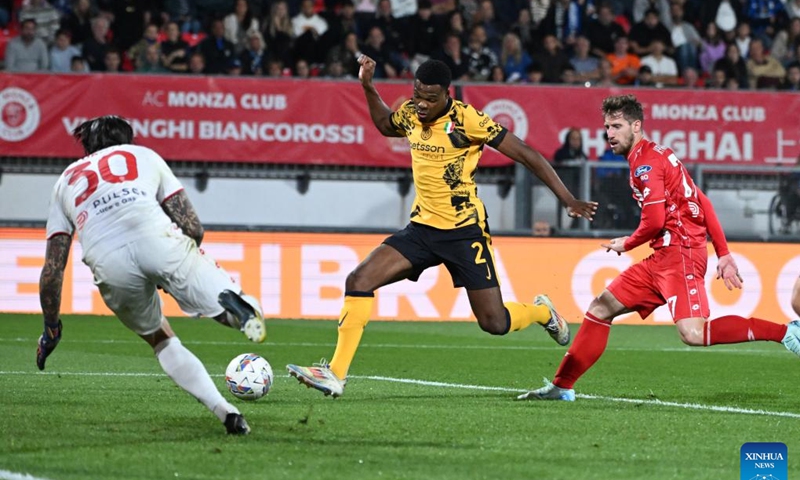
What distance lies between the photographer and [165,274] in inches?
265

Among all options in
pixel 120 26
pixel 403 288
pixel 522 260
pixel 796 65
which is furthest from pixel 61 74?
pixel 796 65

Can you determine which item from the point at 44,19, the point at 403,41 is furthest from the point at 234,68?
the point at 44,19

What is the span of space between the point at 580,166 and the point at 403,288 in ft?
9.28

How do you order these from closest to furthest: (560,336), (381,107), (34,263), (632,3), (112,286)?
1. (112,286)
2. (381,107)
3. (560,336)
4. (34,263)
5. (632,3)

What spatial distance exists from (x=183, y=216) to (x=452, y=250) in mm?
2433

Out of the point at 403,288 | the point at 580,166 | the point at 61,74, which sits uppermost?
the point at 61,74

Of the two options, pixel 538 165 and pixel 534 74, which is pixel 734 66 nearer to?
pixel 534 74

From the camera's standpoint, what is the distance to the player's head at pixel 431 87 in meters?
8.54

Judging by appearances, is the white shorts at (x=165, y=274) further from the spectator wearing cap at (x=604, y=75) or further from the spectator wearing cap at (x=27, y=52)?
the spectator wearing cap at (x=604, y=75)

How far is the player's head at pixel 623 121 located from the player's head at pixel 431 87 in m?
1.07

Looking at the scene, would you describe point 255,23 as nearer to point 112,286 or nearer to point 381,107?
point 381,107

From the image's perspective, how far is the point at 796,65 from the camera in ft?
68.7

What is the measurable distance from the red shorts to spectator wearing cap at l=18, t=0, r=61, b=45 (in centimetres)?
1312

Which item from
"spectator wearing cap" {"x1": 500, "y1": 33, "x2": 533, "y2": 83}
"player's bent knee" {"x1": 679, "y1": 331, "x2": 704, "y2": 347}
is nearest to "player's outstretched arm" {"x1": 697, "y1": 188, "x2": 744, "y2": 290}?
"player's bent knee" {"x1": 679, "y1": 331, "x2": 704, "y2": 347}
